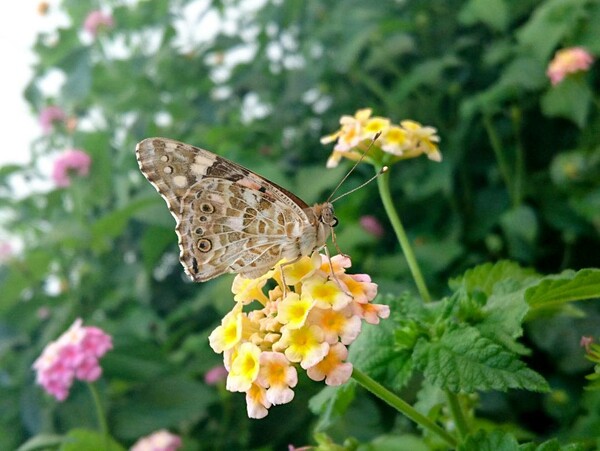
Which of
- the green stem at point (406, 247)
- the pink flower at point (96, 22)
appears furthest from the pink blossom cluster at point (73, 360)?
the pink flower at point (96, 22)

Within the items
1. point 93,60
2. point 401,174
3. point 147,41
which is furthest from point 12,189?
point 401,174

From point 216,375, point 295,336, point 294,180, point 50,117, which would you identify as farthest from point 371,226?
point 50,117

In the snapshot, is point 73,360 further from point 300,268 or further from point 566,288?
point 566,288

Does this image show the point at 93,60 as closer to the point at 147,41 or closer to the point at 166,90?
the point at 147,41

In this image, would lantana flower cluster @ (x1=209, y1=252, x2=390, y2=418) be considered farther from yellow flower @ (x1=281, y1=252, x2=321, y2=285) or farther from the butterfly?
the butterfly

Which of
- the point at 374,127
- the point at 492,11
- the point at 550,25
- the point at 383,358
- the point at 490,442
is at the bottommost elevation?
the point at 490,442
